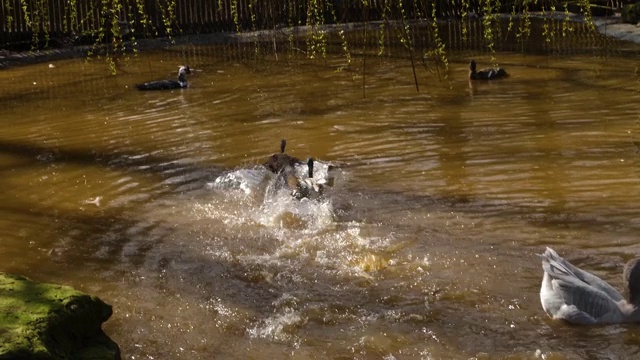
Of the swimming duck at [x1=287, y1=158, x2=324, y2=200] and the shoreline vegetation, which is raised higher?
the shoreline vegetation


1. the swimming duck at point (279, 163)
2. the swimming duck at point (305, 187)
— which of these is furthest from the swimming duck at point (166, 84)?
the swimming duck at point (305, 187)

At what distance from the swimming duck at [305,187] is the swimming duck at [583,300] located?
289 cm

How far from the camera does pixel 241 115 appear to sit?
12555 millimetres

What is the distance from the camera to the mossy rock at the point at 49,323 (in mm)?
3904

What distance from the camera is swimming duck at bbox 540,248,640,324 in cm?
536

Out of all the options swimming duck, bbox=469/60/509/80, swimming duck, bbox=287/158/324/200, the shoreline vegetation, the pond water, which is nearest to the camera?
Result: the pond water

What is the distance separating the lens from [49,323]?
4152 millimetres

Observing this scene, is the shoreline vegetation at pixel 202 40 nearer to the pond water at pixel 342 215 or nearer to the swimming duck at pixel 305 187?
the pond water at pixel 342 215

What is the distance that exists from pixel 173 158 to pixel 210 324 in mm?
4758

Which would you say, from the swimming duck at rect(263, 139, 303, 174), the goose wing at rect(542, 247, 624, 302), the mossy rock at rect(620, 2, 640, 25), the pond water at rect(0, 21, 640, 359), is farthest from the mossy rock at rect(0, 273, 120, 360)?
the mossy rock at rect(620, 2, 640, 25)

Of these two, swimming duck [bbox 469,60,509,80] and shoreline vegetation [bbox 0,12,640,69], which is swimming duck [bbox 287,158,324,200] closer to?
swimming duck [bbox 469,60,509,80]

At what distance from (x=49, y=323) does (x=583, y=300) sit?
118 inches

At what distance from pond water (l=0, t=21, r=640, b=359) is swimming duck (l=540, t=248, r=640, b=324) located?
3.2 inches

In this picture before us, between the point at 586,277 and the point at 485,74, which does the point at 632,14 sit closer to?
the point at 485,74
